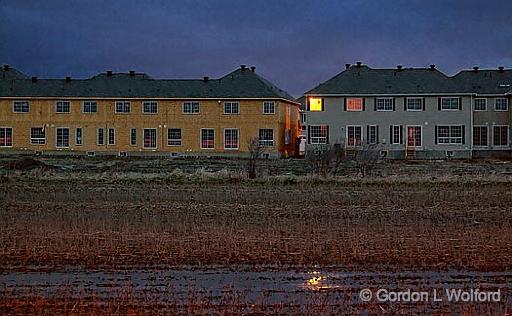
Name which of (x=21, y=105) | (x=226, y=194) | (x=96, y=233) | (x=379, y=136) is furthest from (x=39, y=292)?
(x=21, y=105)

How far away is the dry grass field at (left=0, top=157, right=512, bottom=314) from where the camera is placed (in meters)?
14.4

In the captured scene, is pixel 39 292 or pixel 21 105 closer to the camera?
pixel 39 292

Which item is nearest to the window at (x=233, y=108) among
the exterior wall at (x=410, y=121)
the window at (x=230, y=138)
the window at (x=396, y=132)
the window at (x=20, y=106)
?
the window at (x=230, y=138)

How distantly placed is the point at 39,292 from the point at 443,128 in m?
48.4

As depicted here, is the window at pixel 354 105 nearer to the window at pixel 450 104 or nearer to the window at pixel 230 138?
the window at pixel 450 104

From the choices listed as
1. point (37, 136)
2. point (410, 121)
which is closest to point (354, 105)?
point (410, 121)

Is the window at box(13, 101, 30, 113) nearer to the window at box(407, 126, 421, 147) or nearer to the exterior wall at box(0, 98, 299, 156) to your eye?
the exterior wall at box(0, 98, 299, 156)

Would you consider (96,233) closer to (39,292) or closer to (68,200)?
(39,292)

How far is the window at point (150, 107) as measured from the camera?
198 feet

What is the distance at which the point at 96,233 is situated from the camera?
18500 mm

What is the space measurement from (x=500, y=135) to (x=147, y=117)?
85.5 feet

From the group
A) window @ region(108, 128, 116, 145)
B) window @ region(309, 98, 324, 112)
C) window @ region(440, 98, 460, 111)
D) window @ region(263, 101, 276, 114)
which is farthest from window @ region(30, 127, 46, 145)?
window @ region(440, 98, 460, 111)

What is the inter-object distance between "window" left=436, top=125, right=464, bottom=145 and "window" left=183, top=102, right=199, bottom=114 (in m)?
17.6

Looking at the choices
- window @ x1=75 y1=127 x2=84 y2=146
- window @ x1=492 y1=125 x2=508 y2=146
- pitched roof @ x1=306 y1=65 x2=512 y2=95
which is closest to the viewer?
pitched roof @ x1=306 y1=65 x2=512 y2=95
